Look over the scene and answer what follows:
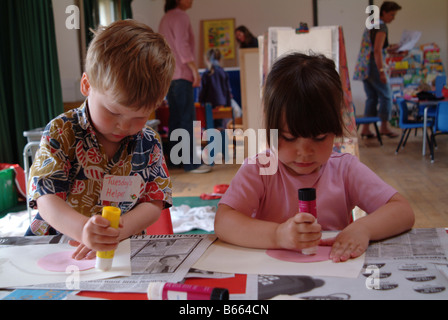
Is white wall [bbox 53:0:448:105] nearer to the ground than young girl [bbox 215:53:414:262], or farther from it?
farther from it

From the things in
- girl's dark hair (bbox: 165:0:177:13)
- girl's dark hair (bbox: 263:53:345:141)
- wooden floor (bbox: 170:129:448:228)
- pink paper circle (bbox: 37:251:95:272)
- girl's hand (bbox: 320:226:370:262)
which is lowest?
wooden floor (bbox: 170:129:448:228)

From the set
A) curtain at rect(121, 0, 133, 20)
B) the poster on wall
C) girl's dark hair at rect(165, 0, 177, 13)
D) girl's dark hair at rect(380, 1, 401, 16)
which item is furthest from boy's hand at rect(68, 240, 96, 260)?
the poster on wall

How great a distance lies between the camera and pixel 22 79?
12.3 ft

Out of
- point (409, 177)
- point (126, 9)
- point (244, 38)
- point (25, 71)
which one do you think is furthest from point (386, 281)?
point (244, 38)

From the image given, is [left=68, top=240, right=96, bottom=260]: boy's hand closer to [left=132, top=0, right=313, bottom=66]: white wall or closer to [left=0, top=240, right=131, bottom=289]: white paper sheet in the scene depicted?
[left=0, top=240, right=131, bottom=289]: white paper sheet

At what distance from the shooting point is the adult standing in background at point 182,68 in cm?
421

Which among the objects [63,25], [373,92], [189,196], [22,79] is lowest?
[189,196]

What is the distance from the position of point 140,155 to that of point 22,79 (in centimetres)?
303

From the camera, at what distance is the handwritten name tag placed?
1.08 meters

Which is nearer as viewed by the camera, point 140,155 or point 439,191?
point 140,155

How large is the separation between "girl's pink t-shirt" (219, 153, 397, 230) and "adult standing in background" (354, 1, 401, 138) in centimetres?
468

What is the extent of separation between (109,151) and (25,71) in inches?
116
